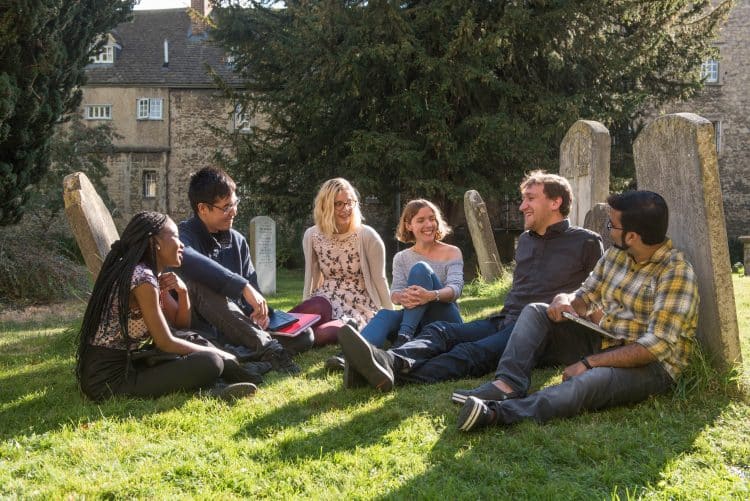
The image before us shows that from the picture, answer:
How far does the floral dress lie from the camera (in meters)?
6.67

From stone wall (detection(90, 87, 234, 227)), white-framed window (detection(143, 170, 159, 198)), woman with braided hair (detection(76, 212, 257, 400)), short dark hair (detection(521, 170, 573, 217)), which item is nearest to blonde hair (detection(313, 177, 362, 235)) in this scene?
short dark hair (detection(521, 170, 573, 217))

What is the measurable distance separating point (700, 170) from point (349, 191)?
123 inches

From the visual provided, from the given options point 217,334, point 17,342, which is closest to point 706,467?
point 217,334

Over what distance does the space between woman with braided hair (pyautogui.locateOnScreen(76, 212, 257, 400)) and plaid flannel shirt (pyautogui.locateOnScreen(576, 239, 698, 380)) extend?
236 centimetres

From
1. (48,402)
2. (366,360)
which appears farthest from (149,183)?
(366,360)

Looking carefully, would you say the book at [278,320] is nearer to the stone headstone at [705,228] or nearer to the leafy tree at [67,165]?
the stone headstone at [705,228]

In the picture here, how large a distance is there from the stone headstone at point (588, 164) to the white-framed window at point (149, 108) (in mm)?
27481

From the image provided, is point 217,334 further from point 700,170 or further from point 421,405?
point 700,170

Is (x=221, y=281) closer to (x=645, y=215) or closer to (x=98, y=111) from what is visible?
(x=645, y=215)

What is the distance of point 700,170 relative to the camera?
4277 mm

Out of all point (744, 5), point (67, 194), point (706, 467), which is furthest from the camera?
point (744, 5)

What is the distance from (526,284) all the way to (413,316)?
2.99ft

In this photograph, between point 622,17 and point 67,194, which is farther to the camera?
point 622,17

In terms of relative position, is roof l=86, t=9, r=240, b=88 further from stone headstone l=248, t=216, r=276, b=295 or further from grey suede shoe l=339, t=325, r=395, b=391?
grey suede shoe l=339, t=325, r=395, b=391
